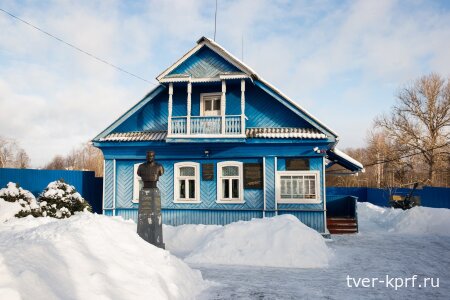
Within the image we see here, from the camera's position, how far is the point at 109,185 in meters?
14.2

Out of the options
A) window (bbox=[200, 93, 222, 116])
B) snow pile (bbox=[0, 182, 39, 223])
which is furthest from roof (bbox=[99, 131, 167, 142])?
snow pile (bbox=[0, 182, 39, 223])

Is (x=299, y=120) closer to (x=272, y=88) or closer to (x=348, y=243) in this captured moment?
(x=272, y=88)

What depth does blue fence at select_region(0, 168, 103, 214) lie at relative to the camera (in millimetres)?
14414

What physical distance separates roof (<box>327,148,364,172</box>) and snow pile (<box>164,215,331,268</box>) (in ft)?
20.1

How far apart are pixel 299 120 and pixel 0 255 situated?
36.4ft

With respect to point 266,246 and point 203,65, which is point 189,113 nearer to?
point 203,65

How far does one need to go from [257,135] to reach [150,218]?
224 inches

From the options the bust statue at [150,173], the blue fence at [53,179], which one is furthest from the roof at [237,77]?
the blue fence at [53,179]

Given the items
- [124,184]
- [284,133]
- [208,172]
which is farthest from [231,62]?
[124,184]

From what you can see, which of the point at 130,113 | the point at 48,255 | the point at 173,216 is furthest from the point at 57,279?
the point at 130,113

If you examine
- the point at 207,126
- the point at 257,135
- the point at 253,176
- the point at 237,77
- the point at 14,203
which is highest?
the point at 237,77

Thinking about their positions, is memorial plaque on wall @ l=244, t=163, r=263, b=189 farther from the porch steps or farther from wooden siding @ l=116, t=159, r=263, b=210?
the porch steps

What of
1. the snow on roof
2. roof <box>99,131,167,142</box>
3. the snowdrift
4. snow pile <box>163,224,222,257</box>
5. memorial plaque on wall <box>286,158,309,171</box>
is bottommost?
snow pile <box>163,224,222,257</box>

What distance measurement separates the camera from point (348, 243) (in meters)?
11.7
